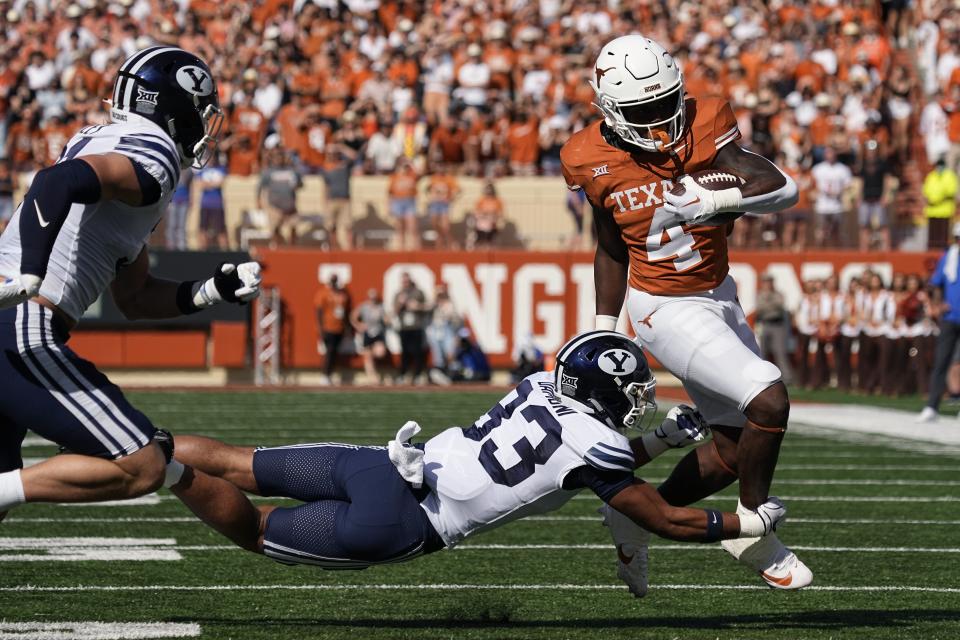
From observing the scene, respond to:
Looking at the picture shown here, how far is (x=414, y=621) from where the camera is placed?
5312mm

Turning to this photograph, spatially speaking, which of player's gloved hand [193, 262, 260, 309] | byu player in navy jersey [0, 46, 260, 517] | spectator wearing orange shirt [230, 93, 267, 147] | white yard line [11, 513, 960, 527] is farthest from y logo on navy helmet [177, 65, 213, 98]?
spectator wearing orange shirt [230, 93, 267, 147]

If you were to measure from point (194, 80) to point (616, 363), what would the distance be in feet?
5.24

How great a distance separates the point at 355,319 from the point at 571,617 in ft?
44.9

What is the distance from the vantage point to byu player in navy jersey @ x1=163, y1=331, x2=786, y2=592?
4.79 m

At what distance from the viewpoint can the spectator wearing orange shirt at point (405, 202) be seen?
18.6 m

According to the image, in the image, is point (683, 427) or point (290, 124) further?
point (290, 124)

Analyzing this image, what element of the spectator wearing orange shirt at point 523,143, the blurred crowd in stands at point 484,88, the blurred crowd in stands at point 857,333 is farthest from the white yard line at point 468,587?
the spectator wearing orange shirt at point 523,143

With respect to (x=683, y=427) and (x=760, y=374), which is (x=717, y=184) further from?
(x=683, y=427)

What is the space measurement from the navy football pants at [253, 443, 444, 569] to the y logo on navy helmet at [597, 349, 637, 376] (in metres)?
0.70

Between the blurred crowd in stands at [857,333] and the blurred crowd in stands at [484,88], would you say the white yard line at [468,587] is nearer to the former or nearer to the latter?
the blurred crowd in stands at [857,333]

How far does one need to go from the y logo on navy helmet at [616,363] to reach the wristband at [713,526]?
51cm

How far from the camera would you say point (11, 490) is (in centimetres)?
461

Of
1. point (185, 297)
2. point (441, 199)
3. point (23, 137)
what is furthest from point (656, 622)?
point (23, 137)

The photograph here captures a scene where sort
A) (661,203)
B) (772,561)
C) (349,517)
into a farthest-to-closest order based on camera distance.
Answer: (661,203) < (772,561) < (349,517)
